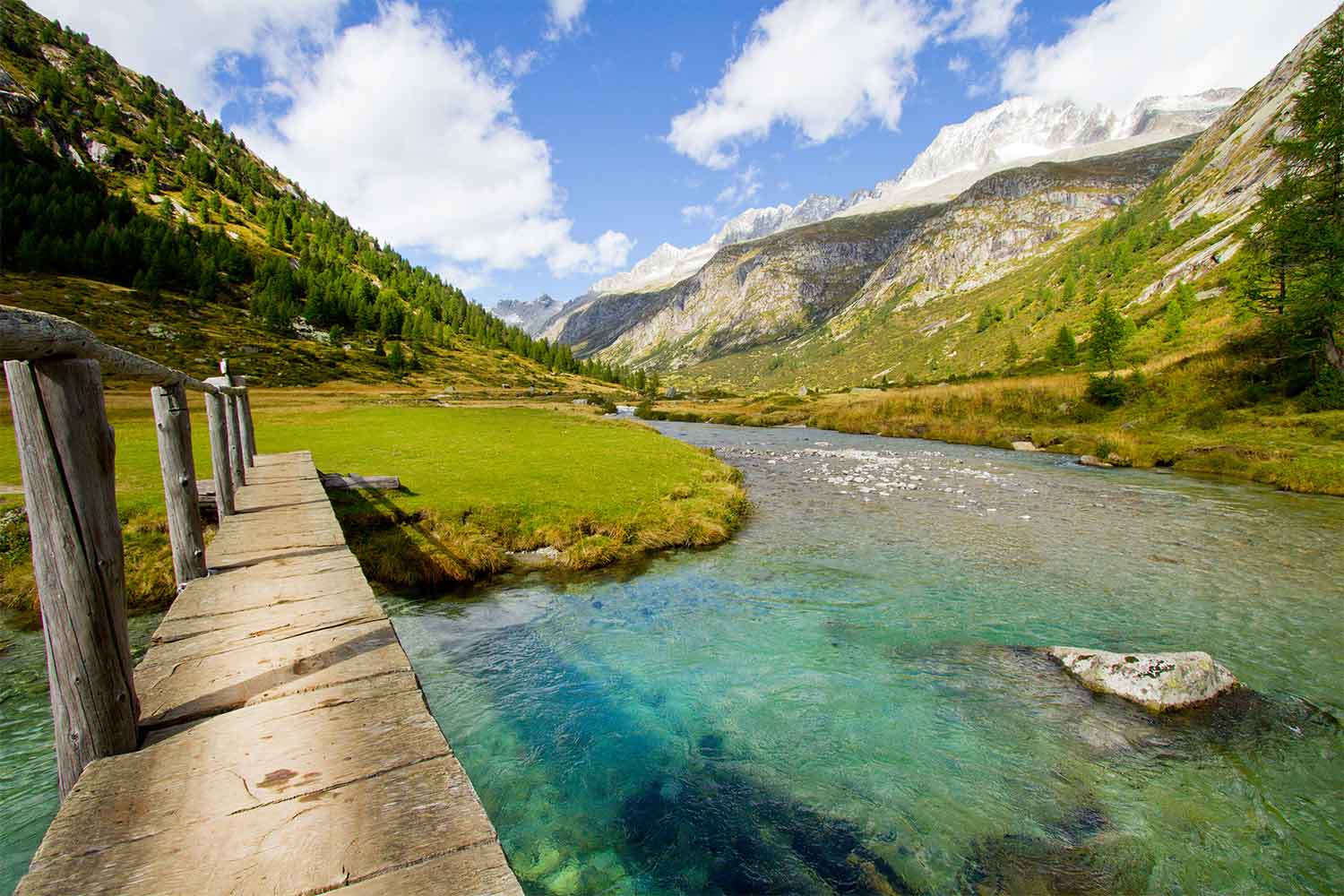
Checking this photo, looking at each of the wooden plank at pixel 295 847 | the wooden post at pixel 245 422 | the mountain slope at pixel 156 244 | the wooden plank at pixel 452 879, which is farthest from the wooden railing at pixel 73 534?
the mountain slope at pixel 156 244

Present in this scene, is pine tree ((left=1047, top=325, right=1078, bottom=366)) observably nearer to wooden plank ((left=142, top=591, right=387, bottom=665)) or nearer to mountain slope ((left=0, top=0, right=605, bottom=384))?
Result: wooden plank ((left=142, top=591, right=387, bottom=665))

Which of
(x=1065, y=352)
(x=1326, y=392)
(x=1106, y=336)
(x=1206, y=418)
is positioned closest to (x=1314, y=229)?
(x=1326, y=392)

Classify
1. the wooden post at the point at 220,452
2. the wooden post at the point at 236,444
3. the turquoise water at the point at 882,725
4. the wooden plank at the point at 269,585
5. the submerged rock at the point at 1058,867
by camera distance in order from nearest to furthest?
the submerged rock at the point at 1058,867
the wooden plank at the point at 269,585
the turquoise water at the point at 882,725
the wooden post at the point at 220,452
the wooden post at the point at 236,444

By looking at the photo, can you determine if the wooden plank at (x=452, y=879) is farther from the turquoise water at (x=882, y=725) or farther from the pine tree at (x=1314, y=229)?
the pine tree at (x=1314, y=229)

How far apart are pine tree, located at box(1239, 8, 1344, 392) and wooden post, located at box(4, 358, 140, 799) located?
2099 inches

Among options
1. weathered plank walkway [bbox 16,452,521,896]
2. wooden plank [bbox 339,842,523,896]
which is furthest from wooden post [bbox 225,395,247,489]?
wooden plank [bbox 339,842,523,896]

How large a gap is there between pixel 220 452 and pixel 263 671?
9.24 meters

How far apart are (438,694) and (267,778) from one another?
7687mm

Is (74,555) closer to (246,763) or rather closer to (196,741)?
(196,741)

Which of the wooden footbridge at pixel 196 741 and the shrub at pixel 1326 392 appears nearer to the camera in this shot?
the wooden footbridge at pixel 196 741

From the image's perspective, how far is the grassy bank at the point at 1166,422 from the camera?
29.5 metres

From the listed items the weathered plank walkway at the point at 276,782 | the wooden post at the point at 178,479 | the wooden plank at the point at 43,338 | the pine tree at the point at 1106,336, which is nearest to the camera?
the weathered plank walkway at the point at 276,782

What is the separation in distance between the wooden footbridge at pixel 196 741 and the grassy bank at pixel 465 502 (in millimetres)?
11066

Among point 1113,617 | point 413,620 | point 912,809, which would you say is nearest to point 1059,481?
point 1113,617
